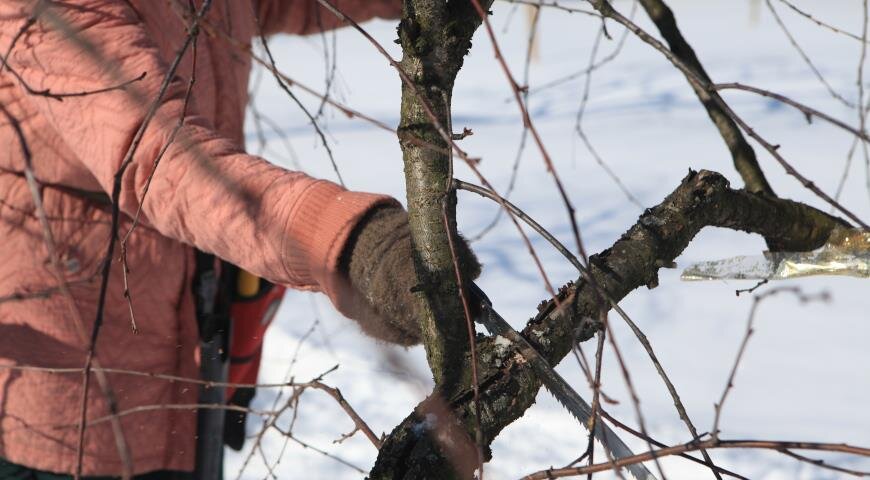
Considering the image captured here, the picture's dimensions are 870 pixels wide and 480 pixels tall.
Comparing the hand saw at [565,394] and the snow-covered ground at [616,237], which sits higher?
the snow-covered ground at [616,237]

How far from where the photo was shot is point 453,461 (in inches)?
29.2

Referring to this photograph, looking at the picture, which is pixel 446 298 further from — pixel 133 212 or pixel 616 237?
pixel 616 237

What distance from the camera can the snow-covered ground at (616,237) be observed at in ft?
7.60

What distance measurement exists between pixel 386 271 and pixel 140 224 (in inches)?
22.9

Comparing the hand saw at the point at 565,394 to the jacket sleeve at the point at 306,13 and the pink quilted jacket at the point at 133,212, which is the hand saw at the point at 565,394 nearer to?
the pink quilted jacket at the point at 133,212

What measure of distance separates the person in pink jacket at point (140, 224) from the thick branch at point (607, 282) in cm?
14

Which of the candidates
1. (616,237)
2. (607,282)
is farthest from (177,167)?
(616,237)

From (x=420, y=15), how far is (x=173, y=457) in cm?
106

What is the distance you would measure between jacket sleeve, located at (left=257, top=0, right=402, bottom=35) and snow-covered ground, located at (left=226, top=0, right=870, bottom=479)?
0.15ft

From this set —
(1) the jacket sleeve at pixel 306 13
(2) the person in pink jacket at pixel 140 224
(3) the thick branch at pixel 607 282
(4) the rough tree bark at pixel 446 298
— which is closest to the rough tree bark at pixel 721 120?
(3) the thick branch at pixel 607 282

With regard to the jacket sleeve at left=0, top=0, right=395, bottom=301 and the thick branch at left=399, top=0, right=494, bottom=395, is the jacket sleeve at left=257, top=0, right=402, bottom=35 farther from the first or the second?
the thick branch at left=399, top=0, right=494, bottom=395

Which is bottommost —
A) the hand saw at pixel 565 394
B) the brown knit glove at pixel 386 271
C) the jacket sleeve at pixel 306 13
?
the hand saw at pixel 565 394

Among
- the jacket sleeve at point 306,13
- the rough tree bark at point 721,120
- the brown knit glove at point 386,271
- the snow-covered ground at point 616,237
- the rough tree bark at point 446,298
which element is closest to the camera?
the rough tree bark at point 446,298

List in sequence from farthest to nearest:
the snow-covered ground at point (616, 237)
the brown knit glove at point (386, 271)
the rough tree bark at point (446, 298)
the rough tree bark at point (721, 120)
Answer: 1. the snow-covered ground at point (616, 237)
2. the rough tree bark at point (721, 120)
3. the brown knit glove at point (386, 271)
4. the rough tree bark at point (446, 298)
